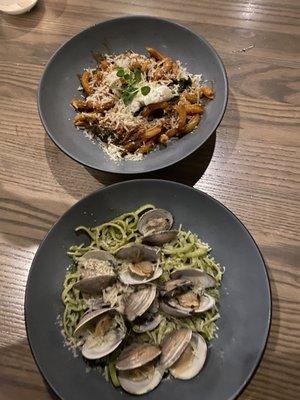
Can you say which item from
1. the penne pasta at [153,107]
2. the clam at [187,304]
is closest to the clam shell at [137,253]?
the clam at [187,304]

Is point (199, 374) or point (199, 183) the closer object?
point (199, 374)

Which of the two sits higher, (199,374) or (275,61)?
(275,61)

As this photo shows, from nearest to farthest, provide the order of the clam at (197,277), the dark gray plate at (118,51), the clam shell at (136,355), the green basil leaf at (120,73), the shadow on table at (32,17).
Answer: the clam shell at (136,355) < the clam at (197,277) < the dark gray plate at (118,51) < the green basil leaf at (120,73) < the shadow on table at (32,17)

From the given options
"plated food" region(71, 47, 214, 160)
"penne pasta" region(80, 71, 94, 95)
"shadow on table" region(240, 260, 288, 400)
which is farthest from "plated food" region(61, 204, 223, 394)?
"penne pasta" region(80, 71, 94, 95)

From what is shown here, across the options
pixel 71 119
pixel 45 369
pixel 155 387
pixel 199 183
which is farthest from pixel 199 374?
pixel 71 119

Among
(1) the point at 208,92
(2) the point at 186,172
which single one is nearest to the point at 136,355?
(2) the point at 186,172

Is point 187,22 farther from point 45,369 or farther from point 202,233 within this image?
point 45,369

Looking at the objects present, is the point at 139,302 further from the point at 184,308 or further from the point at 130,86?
the point at 130,86

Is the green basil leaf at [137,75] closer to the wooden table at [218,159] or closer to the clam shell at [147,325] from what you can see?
the wooden table at [218,159]
